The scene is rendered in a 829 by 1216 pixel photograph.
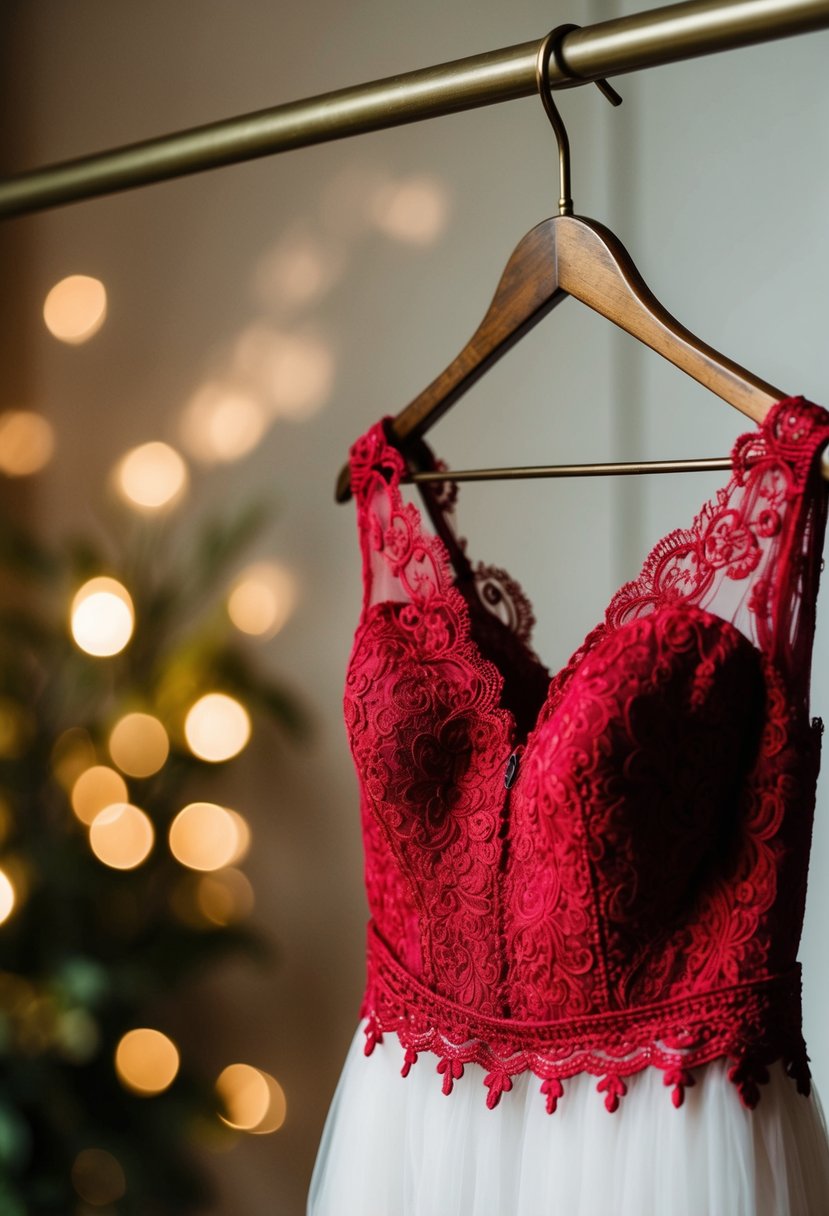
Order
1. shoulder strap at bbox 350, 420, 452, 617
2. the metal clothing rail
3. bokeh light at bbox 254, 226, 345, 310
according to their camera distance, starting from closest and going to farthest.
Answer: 1. the metal clothing rail
2. shoulder strap at bbox 350, 420, 452, 617
3. bokeh light at bbox 254, 226, 345, 310

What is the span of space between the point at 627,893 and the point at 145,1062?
110 cm

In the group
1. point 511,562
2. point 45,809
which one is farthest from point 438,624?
point 45,809

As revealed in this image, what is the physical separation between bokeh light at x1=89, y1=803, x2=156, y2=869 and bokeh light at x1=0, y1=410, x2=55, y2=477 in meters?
0.67

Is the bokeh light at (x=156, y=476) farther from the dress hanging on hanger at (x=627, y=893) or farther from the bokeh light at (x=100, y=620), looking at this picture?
the dress hanging on hanger at (x=627, y=893)

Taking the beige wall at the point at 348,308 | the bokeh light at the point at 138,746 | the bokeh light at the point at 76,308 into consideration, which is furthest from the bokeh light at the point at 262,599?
the bokeh light at the point at 76,308

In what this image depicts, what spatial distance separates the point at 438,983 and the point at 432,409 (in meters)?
0.51

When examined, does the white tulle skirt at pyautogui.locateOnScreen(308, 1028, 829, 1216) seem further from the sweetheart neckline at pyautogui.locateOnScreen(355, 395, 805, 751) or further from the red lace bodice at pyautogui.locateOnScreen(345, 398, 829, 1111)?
the sweetheart neckline at pyautogui.locateOnScreen(355, 395, 805, 751)

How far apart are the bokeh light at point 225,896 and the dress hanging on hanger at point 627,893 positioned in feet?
2.83

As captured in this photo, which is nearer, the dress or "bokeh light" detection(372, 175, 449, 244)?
the dress

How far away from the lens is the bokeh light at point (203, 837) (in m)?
1.75

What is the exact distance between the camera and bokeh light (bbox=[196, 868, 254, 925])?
1768 millimetres

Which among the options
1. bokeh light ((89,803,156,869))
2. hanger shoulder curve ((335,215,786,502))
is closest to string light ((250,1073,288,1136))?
bokeh light ((89,803,156,869))

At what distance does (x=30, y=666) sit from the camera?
1925 millimetres

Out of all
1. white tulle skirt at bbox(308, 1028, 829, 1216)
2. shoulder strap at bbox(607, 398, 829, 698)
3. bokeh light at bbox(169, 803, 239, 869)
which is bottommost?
white tulle skirt at bbox(308, 1028, 829, 1216)
